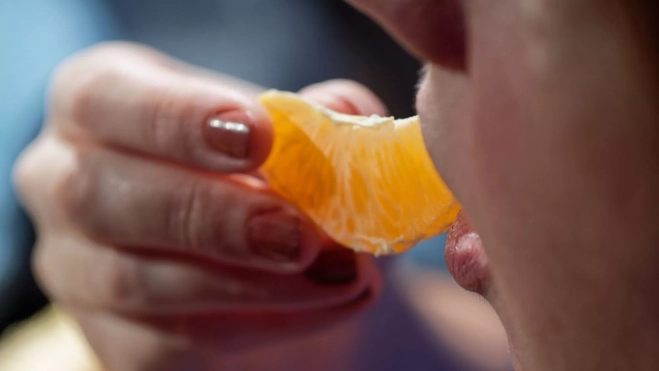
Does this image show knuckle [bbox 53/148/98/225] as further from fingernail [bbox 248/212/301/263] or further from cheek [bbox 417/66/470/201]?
cheek [bbox 417/66/470/201]

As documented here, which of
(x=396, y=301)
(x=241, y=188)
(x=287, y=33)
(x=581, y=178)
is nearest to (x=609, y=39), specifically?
(x=581, y=178)

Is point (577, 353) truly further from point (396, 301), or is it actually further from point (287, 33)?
point (287, 33)

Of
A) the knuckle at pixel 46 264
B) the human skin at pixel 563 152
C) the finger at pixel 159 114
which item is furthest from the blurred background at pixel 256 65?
→ the human skin at pixel 563 152

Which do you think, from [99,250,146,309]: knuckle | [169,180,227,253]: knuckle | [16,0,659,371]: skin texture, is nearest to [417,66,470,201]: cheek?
[16,0,659,371]: skin texture

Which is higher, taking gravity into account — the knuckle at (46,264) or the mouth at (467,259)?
the mouth at (467,259)

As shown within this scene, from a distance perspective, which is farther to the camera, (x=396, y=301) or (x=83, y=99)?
(x=396, y=301)

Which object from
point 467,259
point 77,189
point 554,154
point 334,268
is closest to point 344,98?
point 334,268

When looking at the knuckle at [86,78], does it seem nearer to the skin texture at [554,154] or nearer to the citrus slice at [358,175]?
the citrus slice at [358,175]
